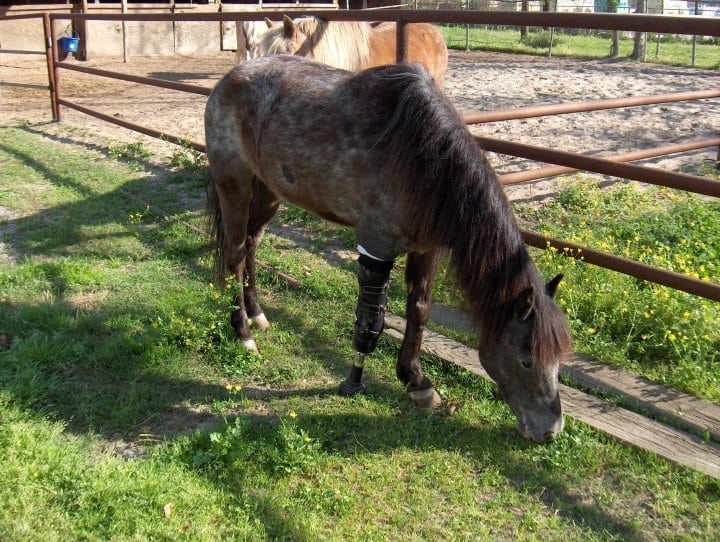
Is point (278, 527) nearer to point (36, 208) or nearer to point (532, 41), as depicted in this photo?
point (36, 208)

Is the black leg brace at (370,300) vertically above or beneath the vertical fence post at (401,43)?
beneath

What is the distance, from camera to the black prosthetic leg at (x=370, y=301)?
3.40 metres

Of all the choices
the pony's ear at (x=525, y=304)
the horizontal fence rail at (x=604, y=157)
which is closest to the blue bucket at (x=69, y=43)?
the horizontal fence rail at (x=604, y=157)

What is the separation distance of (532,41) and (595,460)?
2226cm

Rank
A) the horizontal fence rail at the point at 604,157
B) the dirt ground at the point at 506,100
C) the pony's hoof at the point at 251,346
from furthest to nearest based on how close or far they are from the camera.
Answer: the dirt ground at the point at 506,100 → the horizontal fence rail at the point at 604,157 → the pony's hoof at the point at 251,346

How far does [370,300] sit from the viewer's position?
3.46 m

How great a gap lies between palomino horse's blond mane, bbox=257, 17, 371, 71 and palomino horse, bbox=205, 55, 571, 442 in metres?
2.63

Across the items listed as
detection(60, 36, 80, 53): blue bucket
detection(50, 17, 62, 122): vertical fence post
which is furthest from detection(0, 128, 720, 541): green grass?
detection(60, 36, 80, 53): blue bucket

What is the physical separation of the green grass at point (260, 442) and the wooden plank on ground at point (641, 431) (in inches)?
2.7

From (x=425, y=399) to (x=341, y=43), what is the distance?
466 centimetres

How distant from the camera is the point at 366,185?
11.1 feet

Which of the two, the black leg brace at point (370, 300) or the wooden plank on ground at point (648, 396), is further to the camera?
the black leg brace at point (370, 300)

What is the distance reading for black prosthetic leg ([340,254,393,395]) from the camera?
340 cm

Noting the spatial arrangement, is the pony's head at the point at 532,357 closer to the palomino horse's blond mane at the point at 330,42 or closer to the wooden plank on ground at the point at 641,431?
the wooden plank on ground at the point at 641,431
